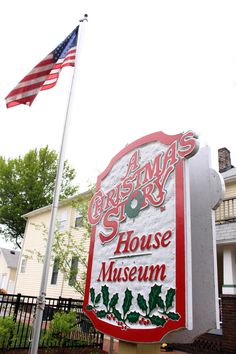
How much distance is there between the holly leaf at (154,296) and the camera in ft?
9.11

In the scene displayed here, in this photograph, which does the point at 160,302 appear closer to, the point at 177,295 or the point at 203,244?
the point at 177,295

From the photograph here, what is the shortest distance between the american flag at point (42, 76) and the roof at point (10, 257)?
26553 millimetres

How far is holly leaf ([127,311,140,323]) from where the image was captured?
9.58ft

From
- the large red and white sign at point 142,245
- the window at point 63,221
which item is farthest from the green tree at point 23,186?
the large red and white sign at point 142,245

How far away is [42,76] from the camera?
236 inches

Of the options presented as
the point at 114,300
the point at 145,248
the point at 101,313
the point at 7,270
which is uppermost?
the point at 7,270

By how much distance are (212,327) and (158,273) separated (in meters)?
0.63

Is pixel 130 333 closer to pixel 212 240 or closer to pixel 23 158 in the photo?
pixel 212 240

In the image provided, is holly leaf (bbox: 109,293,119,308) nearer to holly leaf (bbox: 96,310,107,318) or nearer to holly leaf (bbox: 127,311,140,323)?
holly leaf (bbox: 96,310,107,318)

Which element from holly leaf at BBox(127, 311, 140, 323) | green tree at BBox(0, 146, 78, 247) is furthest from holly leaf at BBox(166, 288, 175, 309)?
green tree at BBox(0, 146, 78, 247)

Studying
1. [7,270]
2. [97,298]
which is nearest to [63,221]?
[97,298]

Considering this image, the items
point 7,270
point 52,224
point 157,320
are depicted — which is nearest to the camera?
point 157,320

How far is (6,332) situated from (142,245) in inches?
190

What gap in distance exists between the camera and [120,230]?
3.66 meters
